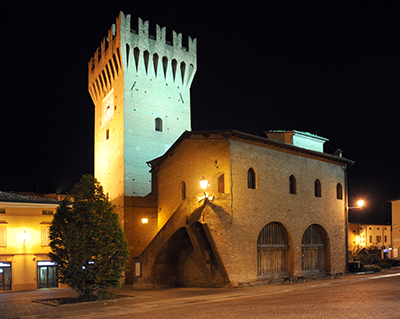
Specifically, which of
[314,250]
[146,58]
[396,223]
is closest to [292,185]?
[314,250]

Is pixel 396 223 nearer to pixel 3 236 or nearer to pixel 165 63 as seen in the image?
pixel 165 63

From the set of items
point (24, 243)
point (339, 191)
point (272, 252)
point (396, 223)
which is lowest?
point (396, 223)

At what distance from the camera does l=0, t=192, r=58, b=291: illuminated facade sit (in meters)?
31.0

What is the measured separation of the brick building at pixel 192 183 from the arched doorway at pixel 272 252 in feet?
0.20

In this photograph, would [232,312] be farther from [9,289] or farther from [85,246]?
[9,289]

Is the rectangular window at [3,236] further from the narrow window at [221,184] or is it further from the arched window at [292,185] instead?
the arched window at [292,185]

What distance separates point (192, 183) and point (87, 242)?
29.6 feet

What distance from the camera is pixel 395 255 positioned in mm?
58281

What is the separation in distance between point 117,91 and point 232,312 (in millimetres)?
27088

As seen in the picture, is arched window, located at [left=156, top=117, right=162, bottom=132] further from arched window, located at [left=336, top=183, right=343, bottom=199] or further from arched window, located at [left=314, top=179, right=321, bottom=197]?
arched window, located at [left=336, top=183, right=343, bottom=199]

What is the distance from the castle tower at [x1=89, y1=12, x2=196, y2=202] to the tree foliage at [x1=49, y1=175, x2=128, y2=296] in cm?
1420

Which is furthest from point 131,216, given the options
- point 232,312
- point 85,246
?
point 232,312

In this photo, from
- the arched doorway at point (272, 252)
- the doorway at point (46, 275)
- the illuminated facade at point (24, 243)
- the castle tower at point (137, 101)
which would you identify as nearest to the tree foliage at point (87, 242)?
the arched doorway at point (272, 252)

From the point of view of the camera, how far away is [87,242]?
2019 centimetres
